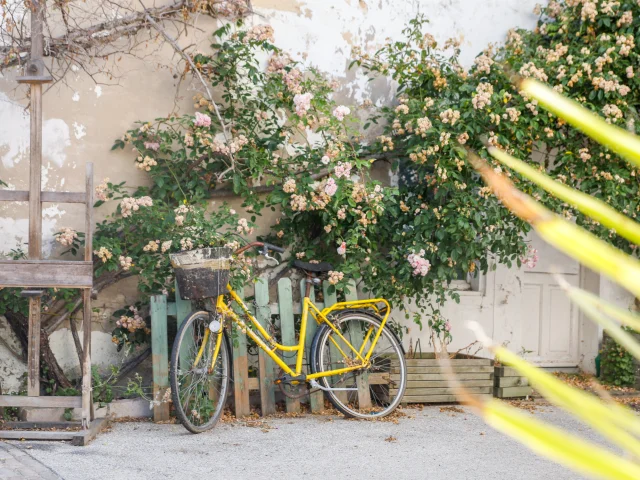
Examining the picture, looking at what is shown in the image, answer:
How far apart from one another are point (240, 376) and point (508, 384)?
7.34ft

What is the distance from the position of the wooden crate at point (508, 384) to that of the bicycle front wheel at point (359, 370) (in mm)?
984

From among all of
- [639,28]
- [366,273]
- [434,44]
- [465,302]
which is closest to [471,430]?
[366,273]

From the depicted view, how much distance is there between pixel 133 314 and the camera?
538cm

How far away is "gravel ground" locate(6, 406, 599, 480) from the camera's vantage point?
3.81 metres

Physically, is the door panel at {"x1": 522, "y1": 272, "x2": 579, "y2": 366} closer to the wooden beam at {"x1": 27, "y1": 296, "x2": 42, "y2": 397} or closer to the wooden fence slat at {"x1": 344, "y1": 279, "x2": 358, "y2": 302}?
the wooden fence slat at {"x1": 344, "y1": 279, "x2": 358, "y2": 302}

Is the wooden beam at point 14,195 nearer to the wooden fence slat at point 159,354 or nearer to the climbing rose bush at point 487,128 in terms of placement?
the wooden fence slat at point 159,354

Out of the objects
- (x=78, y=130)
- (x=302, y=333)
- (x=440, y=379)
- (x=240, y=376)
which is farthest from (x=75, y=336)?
(x=440, y=379)

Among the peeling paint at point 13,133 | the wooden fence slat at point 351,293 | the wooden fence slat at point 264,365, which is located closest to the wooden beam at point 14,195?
the peeling paint at point 13,133

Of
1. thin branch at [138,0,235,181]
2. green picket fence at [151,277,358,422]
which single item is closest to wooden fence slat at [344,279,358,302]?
green picket fence at [151,277,358,422]

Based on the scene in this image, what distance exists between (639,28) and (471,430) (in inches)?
137

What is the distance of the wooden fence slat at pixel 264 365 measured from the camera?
5.28 m

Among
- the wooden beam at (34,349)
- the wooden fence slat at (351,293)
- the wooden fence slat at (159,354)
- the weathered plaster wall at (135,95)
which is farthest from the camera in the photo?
the wooden fence slat at (351,293)

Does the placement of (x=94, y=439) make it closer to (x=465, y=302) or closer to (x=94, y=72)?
(x=94, y=72)

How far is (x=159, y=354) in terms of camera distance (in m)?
5.00
